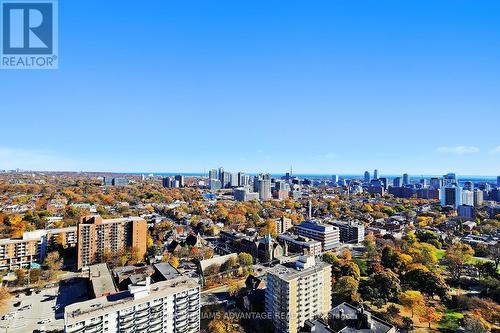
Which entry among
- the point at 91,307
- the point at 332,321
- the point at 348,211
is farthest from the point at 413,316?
the point at 348,211

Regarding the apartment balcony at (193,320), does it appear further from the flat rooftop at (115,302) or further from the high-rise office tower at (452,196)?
the high-rise office tower at (452,196)

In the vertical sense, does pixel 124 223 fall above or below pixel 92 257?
above

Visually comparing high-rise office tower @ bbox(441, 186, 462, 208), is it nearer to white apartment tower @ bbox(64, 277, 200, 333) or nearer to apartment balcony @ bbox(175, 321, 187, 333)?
white apartment tower @ bbox(64, 277, 200, 333)

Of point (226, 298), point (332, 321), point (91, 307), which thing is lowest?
point (226, 298)

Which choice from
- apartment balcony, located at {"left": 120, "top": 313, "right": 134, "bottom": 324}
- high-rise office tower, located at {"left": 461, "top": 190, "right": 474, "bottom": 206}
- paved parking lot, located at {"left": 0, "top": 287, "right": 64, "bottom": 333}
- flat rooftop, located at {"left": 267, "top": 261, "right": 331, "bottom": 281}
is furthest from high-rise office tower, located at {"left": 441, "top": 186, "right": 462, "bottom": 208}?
paved parking lot, located at {"left": 0, "top": 287, "right": 64, "bottom": 333}

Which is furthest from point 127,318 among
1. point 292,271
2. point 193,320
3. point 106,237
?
point 106,237

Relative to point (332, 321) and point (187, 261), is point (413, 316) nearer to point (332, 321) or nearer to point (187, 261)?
point (332, 321)

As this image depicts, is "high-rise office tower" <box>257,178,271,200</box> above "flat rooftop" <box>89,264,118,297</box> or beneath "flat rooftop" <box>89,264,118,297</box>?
above
